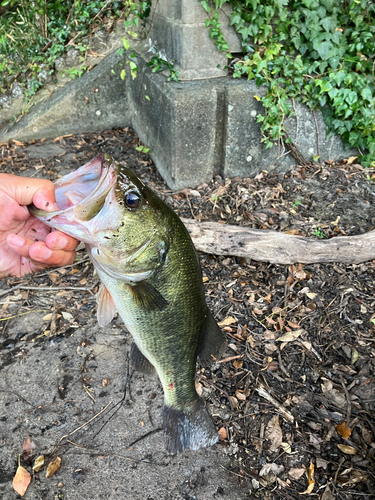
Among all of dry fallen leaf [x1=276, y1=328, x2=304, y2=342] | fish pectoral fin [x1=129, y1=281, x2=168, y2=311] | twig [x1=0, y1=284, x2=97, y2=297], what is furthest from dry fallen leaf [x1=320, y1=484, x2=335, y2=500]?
twig [x1=0, y1=284, x2=97, y2=297]

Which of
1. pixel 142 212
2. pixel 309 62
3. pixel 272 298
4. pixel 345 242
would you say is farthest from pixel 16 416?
pixel 309 62

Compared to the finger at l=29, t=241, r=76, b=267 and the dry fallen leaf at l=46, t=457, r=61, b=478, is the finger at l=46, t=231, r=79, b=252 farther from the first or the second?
the dry fallen leaf at l=46, t=457, r=61, b=478

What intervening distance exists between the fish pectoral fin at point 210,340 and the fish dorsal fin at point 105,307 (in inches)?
20.1

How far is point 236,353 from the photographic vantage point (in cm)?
316

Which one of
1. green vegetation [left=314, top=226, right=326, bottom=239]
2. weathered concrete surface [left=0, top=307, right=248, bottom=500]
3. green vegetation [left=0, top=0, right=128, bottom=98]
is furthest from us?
green vegetation [left=0, top=0, right=128, bottom=98]

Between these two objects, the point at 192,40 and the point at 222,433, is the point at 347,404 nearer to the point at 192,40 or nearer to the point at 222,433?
the point at 222,433

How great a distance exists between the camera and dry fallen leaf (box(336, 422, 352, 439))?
259 centimetres

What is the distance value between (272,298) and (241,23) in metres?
3.09

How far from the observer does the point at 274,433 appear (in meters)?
2.63

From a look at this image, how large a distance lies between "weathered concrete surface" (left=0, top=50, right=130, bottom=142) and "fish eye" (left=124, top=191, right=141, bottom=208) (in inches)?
198

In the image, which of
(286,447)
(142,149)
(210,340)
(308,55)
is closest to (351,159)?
(308,55)

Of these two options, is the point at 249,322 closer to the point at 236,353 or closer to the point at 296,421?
the point at 236,353

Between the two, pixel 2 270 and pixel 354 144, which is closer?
pixel 2 270

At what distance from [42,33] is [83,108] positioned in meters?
1.47
